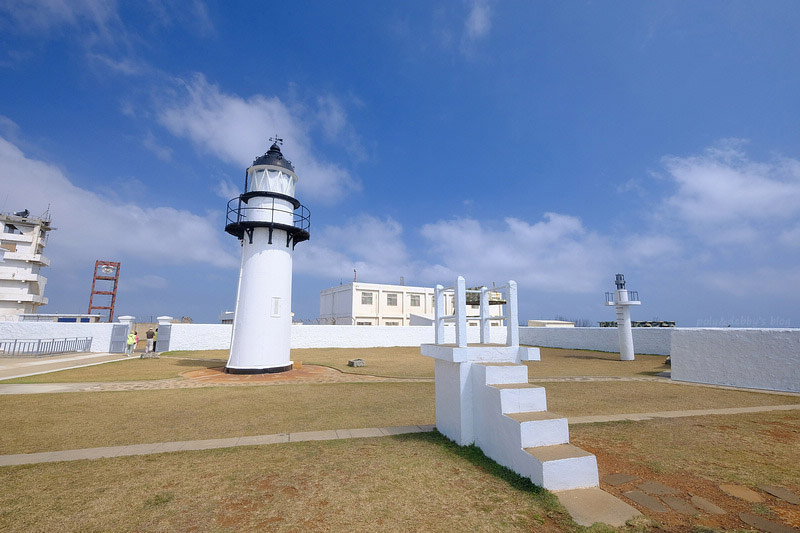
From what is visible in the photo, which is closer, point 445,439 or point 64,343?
point 445,439

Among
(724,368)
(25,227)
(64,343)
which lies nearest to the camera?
(724,368)

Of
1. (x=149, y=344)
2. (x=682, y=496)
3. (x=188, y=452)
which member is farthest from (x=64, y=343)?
(x=682, y=496)

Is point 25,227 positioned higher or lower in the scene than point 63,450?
higher

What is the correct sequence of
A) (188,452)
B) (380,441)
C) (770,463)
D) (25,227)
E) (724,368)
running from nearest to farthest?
1. (770,463)
2. (188,452)
3. (380,441)
4. (724,368)
5. (25,227)

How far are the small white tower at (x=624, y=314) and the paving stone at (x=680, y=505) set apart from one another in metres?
21.9

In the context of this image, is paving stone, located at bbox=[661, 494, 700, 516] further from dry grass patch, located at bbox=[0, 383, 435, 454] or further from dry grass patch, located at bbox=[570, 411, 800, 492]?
dry grass patch, located at bbox=[0, 383, 435, 454]

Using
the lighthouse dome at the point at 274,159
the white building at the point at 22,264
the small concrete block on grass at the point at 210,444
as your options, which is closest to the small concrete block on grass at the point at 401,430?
the small concrete block on grass at the point at 210,444

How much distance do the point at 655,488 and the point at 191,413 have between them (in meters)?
8.85

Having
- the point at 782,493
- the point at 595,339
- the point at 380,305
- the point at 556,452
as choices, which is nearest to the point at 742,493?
the point at 782,493

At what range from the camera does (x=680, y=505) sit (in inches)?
147

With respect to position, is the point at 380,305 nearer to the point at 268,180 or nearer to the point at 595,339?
the point at 595,339

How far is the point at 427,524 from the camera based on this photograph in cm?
341

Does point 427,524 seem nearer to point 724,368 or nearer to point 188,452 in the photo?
point 188,452

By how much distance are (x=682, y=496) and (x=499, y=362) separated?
260 cm
